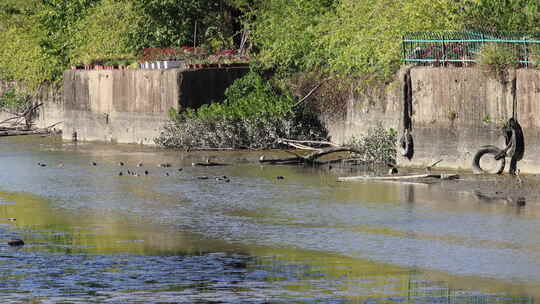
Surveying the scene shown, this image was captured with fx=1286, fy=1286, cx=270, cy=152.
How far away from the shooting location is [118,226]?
733 inches

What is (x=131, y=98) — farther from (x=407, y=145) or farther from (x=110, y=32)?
(x=407, y=145)

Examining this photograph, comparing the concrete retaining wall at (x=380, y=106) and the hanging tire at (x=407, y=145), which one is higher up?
the concrete retaining wall at (x=380, y=106)

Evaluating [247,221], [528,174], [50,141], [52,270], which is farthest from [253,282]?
[50,141]

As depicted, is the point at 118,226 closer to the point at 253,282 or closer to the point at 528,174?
the point at 253,282

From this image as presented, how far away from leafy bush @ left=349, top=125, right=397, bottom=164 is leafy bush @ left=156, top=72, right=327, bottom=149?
3558 millimetres

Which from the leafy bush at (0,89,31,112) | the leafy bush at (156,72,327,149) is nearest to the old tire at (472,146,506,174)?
the leafy bush at (156,72,327,149)

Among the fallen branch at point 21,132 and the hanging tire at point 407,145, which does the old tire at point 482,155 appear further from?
the fallen branch at point 21,132

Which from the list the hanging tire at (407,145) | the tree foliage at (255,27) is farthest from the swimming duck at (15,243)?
the tree foliage at (255,27)

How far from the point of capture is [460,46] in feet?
82.8

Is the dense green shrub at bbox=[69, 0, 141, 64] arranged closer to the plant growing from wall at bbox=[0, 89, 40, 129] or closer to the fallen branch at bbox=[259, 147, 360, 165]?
the plant growing from wall at bbox=[0, 89, 40, 129]

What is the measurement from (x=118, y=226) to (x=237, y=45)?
24.5 meters

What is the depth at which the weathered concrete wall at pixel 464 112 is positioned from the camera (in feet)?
75.0

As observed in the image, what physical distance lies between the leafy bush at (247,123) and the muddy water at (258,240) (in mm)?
4185

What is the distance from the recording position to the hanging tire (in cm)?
2533
